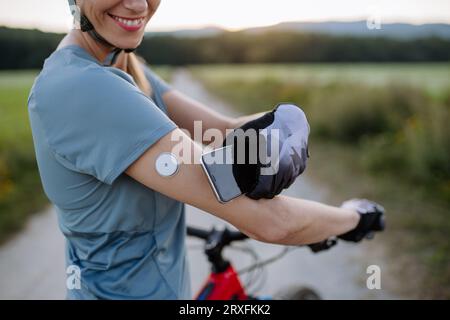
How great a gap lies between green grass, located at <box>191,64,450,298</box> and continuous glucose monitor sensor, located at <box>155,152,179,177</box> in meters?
3.27

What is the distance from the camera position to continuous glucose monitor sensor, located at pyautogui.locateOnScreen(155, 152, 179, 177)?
3.95ft

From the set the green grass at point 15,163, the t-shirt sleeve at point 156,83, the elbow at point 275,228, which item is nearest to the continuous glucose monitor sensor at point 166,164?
the elbow at point 275,228

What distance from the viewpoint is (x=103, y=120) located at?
117 cm

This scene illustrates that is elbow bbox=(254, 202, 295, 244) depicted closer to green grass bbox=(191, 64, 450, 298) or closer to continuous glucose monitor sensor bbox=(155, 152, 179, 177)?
continuous glucose monitor sensor bbox=(155, 152, 179, 177)

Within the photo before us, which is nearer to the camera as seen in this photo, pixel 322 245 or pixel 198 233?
pixel 322 245

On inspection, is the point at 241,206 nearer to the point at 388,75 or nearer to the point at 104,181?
the point at 104,181

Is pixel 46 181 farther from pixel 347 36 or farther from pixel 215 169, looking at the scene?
pixel 347 36

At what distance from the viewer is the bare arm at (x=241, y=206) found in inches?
48.1

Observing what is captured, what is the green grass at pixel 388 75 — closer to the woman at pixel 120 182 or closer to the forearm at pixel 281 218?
the forearm at pixel 281 218

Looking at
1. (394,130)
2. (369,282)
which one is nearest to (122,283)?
(369,282)

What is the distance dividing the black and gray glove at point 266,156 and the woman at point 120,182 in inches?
2.8

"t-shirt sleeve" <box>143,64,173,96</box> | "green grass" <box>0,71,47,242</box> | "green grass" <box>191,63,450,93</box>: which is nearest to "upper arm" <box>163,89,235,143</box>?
"t-shirt sleeve" <box>143,64,173,96</box>

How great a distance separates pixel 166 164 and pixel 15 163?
279 inches

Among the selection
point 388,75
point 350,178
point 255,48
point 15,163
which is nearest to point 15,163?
point 15,163
